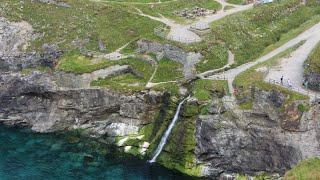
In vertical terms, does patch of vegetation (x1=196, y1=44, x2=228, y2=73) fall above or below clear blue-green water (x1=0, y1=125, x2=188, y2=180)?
above

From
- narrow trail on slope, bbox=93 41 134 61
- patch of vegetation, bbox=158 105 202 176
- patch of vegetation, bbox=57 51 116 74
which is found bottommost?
patch of vegetation, bbox=158 105 202 176

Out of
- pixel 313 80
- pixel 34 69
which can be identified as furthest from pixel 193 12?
pixel 313 80

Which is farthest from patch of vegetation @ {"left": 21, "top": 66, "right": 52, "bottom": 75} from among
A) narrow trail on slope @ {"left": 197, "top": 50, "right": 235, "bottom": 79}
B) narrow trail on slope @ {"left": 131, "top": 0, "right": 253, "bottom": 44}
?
narrow trail on slope @ {"left": 197, "top": 50, "right": 235, "bottom": 79}

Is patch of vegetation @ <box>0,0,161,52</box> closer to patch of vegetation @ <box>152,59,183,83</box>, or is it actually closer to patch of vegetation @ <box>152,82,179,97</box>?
patch of vegetation @ <box>152,59,183,83</box>

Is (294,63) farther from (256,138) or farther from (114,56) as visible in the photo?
(114,56)

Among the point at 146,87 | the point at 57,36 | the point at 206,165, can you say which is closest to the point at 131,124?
the point at 146,87

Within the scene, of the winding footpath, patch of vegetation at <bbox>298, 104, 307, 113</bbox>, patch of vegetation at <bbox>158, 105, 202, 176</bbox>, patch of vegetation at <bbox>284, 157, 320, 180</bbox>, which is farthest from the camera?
the winding footpath

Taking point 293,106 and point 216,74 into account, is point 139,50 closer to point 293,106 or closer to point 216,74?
point 216,74
